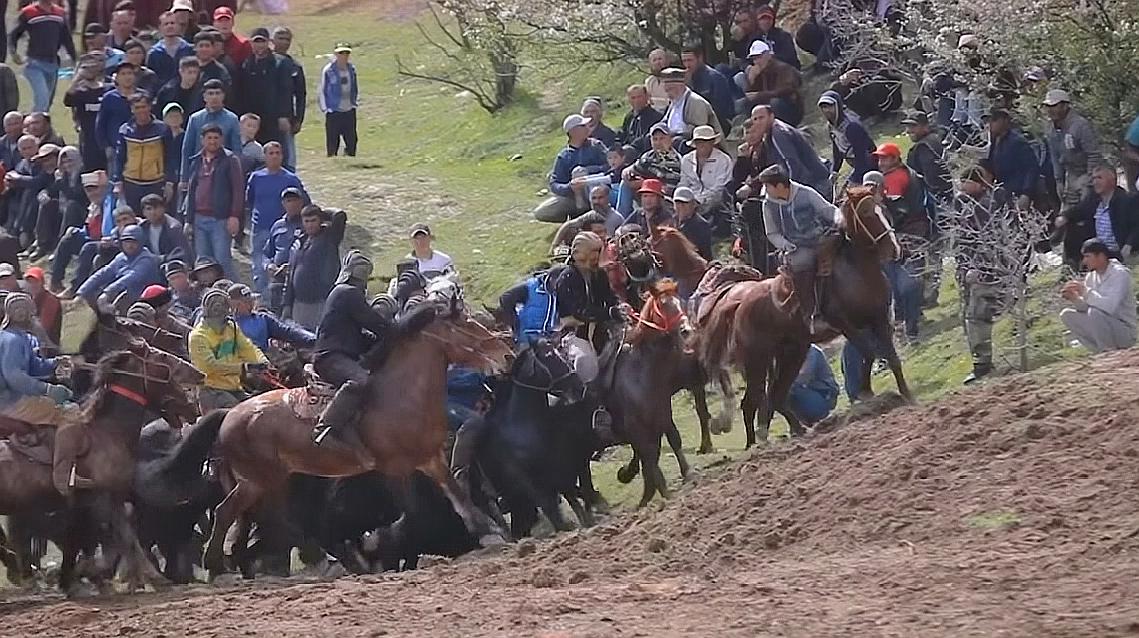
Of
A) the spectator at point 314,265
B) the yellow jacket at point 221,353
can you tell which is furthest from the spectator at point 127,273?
the yellow jacket at point 221,353

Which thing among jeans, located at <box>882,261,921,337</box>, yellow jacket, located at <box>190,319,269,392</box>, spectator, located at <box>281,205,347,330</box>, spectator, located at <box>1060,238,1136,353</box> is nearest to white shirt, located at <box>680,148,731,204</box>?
jeans, located at <box>882,261,921,337</box>

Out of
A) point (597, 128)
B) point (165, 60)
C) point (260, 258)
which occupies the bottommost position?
point (260, 258)

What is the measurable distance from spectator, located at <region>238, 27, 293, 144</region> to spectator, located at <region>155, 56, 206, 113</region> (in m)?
0.70

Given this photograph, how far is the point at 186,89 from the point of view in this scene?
22.7 m

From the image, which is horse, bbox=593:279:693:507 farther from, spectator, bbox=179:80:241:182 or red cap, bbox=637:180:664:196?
spectator, bbox=179:80:241:182

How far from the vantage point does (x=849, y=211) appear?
15.2 metres

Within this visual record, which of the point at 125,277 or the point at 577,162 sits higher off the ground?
the point at 577,162

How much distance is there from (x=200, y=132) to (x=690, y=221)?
6180mm

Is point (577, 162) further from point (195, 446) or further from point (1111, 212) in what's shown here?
point (195, 446)

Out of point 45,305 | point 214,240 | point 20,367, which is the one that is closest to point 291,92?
point 214,240

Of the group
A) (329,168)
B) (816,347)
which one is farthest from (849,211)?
(329,168)

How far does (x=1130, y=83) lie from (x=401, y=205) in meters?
10.2

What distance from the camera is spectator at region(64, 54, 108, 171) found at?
23.5 meters

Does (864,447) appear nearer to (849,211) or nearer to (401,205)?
(849,211)
